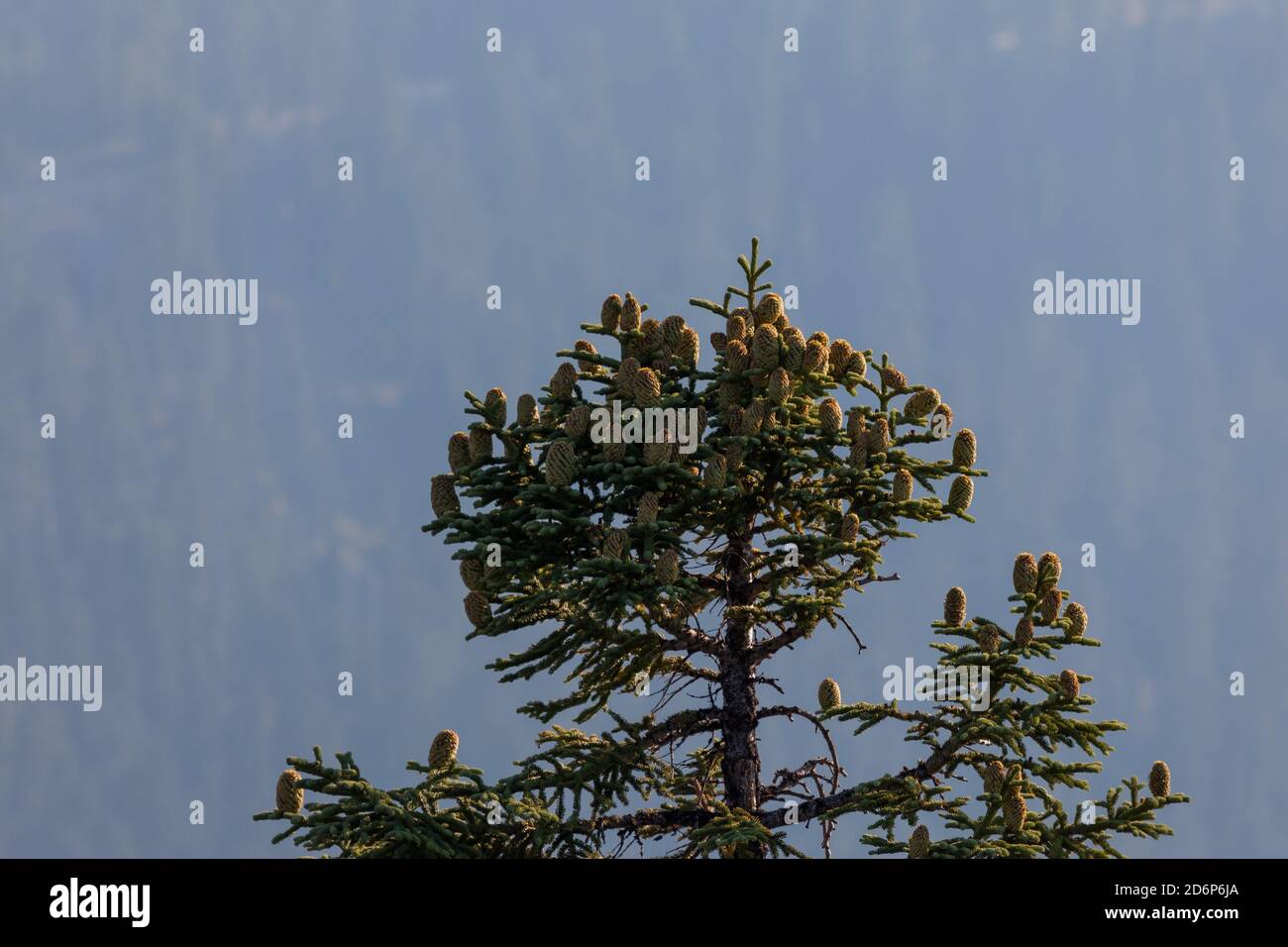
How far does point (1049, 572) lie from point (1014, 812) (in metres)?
2.30

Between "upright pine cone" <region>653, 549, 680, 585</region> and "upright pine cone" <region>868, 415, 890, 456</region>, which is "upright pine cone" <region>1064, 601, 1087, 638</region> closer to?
"upright pine cone" <region>868, 415, 890, 456</region>

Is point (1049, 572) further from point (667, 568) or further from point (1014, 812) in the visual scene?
point (667, 568)

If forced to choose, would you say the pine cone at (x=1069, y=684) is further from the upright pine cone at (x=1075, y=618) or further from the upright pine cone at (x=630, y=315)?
the upright pine cone at (x=630, y=315)

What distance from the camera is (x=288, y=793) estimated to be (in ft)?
51.1

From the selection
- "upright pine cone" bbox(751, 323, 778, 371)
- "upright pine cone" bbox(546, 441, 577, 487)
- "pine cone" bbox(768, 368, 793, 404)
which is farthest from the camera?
"upright pine cone" bbox(751, 323, 778, 371)

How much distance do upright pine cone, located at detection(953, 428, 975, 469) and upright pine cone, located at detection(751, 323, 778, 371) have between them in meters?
2.13

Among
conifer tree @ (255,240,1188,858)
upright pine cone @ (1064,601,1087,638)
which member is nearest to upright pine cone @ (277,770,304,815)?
conifer tree @ (255,240,1188,858)

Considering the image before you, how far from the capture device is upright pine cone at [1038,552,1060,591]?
16.2 m

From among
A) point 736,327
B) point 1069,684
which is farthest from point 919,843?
point 736,327
